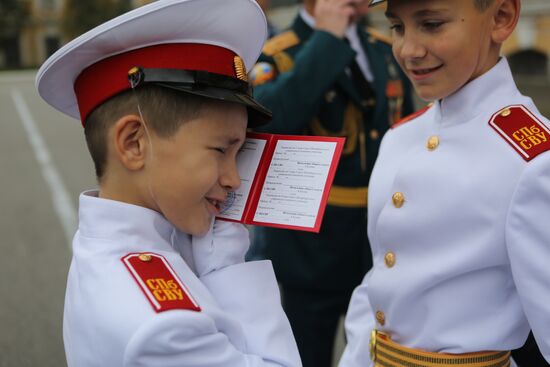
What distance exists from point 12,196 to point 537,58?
44.6 ft

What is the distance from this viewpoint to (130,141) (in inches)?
51.6

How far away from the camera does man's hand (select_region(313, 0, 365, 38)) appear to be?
2.37 m

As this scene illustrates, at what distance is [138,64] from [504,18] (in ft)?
2.47

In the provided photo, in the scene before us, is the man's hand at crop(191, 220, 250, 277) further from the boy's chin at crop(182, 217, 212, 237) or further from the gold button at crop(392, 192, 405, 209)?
the gold button at crop(392, 192, 405, 209)

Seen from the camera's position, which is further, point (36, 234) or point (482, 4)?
point (36, 234)

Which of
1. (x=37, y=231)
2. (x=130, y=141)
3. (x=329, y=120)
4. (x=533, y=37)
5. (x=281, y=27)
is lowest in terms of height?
(x=533, y=37)

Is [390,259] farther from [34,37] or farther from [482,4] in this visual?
[34,37]

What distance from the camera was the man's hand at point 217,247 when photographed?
4.61 feet

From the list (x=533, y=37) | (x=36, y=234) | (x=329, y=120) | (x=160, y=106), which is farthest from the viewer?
(x=533, y=37)

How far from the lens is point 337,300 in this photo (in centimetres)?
260

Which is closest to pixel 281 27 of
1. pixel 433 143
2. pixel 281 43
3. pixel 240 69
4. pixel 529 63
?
pixel 281 43

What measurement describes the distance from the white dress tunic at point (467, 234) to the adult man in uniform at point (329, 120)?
727 millimetres

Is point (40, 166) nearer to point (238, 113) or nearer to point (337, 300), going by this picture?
point (337, 300)

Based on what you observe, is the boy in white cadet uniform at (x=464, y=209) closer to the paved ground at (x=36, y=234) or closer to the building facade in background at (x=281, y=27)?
the building facade in background at (x=281, y=27)
